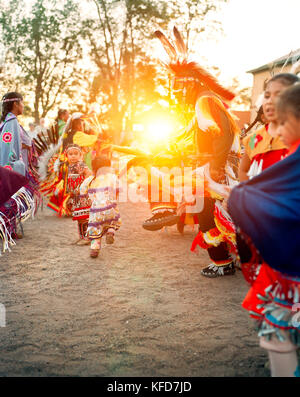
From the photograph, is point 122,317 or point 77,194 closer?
point 122,317

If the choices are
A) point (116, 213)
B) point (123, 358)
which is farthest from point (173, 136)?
point (123, 358)

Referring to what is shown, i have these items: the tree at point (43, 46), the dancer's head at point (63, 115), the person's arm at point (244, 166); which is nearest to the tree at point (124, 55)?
the tree at point (43, 46)

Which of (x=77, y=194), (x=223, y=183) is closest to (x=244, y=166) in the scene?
(x=223, y=183)

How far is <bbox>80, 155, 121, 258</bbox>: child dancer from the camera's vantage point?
484 cm

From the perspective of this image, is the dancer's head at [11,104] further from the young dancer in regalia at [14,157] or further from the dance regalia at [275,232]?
the dance regalia at [275,232]

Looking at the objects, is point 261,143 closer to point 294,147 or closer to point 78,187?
point 294,147

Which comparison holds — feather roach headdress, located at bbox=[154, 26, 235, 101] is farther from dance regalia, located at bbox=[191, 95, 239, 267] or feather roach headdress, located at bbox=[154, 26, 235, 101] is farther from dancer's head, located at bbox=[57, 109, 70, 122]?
dancer's head, located at bbox=[57, 109, 70, 122]

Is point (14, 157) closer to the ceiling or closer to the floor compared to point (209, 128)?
closer to the floor

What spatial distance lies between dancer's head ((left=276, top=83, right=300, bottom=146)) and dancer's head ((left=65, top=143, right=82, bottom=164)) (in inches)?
153

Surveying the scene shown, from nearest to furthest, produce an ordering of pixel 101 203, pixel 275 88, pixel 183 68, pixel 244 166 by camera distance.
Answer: pixel 275 88, pixel 244 166, pixel 183 68, pixel 101 203

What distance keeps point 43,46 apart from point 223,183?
1004 inches

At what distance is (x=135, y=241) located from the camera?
18.1ft

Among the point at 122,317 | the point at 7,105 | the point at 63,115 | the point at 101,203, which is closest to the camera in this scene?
the point at 122,317

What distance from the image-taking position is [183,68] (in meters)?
3.98
